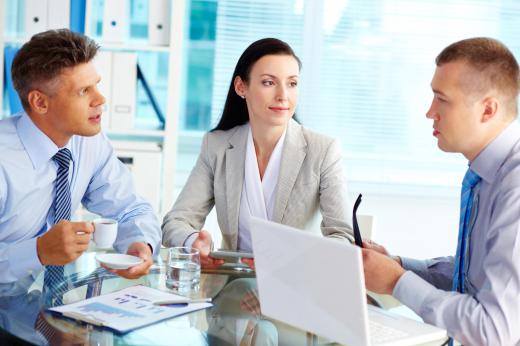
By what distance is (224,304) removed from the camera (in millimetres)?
1894

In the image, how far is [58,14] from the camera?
146 inches

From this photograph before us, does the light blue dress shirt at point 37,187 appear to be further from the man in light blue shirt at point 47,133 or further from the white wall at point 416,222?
the white wall at point 416,222

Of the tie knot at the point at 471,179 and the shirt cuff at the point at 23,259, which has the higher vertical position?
the tie knot at the point at 471,179

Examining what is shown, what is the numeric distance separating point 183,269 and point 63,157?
0.69 m

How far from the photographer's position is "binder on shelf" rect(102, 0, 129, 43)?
3736 mm

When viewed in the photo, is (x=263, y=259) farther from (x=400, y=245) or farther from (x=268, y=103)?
(x=400, y=245)

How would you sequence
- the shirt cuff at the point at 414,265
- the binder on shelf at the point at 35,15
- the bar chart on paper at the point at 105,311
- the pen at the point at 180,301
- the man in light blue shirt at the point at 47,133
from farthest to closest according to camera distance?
the binder on shelf at the point at 35,15, the man in light blue shirt at the point at 47,133, the shirt cuff at the point at 414,265, the pen at the point at 180,301, the bar chart on paper at the point at 105,311

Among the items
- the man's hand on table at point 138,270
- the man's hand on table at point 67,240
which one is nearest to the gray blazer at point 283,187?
the man's hand on table at point 138,270

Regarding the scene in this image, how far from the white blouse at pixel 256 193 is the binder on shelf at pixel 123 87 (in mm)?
1189

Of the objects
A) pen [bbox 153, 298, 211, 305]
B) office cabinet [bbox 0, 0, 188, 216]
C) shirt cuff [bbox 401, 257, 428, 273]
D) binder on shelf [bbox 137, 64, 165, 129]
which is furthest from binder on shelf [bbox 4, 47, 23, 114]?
shirt cuff [bbox 401, 257, 428, 273]

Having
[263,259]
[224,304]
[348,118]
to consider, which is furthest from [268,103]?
[348,118]

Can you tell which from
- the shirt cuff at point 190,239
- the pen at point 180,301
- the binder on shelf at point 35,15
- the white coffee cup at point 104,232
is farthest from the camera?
the binder on shelf at point 35,15

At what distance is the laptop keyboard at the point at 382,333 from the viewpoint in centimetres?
160

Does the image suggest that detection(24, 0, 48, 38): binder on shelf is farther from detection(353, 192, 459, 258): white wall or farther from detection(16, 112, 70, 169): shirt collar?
detection(353, 192, 459, 258): white wall
